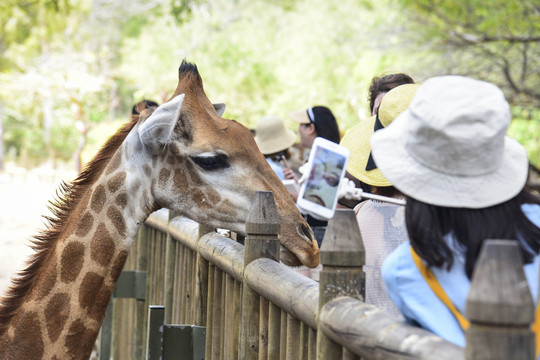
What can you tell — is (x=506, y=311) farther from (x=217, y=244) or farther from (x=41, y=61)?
(x=41, y=61)

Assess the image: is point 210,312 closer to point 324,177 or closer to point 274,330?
point 274,330

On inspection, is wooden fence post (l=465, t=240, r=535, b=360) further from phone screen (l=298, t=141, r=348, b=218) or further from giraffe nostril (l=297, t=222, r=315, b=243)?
giraffe nostril (l=297, t=222, r=315, b=243)

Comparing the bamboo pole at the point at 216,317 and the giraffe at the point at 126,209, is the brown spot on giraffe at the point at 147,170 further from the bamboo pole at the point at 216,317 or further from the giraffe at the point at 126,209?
the bamboo pole at the point at 216,317

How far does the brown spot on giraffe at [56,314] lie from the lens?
358 cm

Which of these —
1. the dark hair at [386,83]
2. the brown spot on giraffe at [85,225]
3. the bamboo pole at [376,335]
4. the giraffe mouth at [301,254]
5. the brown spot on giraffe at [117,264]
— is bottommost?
the bamboo pole at [376,335]

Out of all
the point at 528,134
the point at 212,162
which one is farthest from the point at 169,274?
the point at 528,134

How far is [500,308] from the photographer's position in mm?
1358

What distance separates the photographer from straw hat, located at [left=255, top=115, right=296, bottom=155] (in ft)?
24.4

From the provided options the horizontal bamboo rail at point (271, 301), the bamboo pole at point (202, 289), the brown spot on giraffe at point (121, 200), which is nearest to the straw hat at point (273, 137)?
the horizontal bamboo rail at point (271, 301)

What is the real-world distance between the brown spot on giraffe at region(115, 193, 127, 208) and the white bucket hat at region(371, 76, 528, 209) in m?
2.09

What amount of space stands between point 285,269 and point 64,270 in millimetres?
1348

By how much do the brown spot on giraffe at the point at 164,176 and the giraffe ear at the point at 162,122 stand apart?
17 centimetres

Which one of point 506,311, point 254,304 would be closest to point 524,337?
point 506,311

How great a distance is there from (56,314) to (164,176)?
2.84 feet
